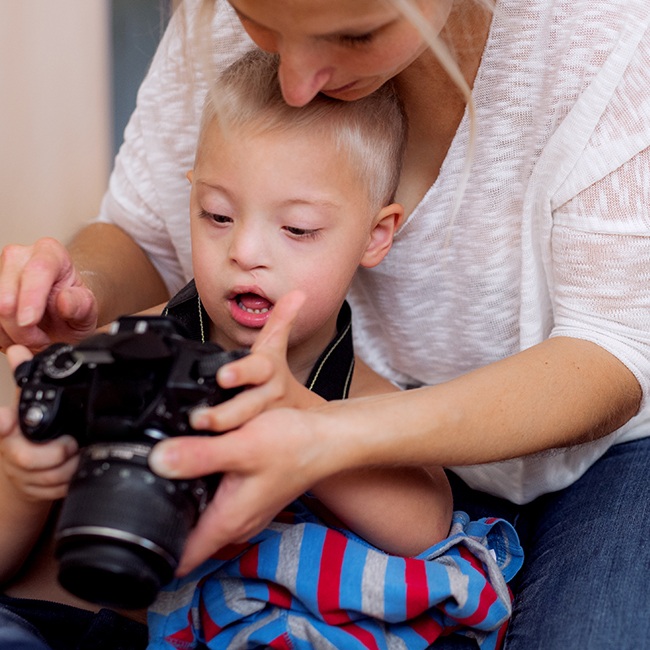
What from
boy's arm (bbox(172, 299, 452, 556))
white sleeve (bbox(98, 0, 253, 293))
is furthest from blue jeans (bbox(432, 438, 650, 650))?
white sleeve (bbox(98, 0, 253, 293))

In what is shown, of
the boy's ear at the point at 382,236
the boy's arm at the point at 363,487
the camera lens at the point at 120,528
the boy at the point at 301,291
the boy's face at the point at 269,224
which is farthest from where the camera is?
the boy's ear at the point at 382,236

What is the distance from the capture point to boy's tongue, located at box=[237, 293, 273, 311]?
0.95 meters

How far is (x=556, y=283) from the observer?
0.98 meters

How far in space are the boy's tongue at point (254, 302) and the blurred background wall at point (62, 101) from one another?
1.52ft

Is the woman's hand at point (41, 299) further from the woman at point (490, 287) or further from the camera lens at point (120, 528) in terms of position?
the camera lens at point (120, 528)

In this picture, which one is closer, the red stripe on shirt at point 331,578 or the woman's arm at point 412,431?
the woman's arm at point 412,431

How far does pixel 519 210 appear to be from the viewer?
1023 millimetres

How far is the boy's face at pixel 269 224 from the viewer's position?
919 millimetres

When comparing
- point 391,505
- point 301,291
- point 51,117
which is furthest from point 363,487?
point 51,117

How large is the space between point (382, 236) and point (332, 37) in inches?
11.2

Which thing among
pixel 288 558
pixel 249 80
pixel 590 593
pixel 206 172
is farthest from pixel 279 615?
pixel 249 80

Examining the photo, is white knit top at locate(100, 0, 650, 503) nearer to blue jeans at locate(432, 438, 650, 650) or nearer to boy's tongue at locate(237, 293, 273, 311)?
blue jeans at locate(432, 438, 650, 650)

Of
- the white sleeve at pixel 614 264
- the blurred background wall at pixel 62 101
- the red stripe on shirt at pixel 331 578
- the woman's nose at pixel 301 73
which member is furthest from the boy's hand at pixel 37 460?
the blurred background wall at pixel 62 101

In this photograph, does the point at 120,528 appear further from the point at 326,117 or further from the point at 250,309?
the point at 326,117
